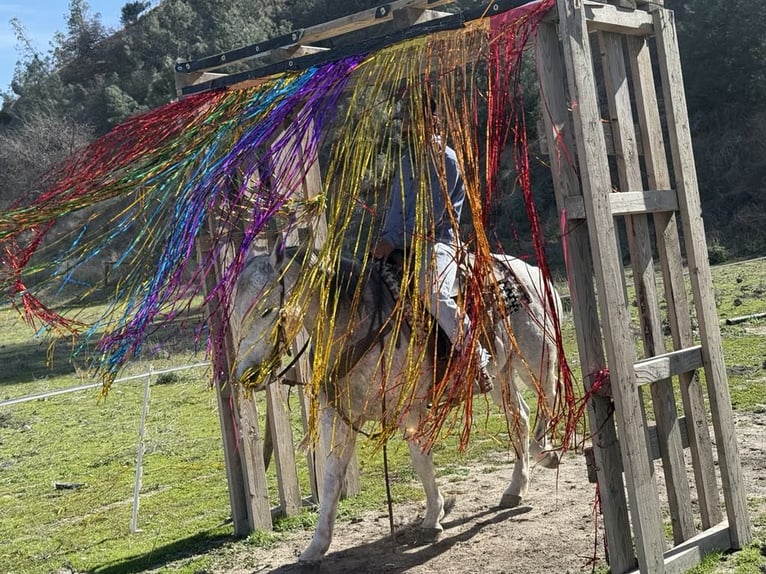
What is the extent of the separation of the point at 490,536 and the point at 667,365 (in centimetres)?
176

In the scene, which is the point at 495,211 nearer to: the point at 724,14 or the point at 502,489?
the point at 502,489

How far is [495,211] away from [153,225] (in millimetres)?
1768

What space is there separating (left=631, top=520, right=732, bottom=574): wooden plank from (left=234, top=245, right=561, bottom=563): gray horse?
2.57 feet

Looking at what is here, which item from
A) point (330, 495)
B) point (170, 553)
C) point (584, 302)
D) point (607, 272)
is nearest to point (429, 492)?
point (330, 495)

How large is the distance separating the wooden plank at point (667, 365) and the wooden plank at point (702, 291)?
0.11 metres

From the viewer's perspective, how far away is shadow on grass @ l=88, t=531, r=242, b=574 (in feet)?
18.7

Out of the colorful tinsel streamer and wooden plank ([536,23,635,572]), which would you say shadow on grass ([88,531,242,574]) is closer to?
the colorful tinsel streamer

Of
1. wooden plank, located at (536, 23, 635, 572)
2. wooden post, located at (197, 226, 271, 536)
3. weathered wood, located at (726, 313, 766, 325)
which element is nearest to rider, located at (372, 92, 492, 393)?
wooden plank, located at (536, 23, 635, 572)

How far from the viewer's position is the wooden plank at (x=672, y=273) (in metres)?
4.54

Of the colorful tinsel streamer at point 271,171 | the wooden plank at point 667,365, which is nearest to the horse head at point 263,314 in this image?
the colorful tinsel streamer at point 271,171

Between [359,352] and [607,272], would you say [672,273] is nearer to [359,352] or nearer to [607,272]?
[607,272]

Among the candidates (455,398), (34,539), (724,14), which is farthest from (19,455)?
(724,14)

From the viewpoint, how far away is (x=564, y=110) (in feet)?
13.4

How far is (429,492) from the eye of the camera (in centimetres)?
557
